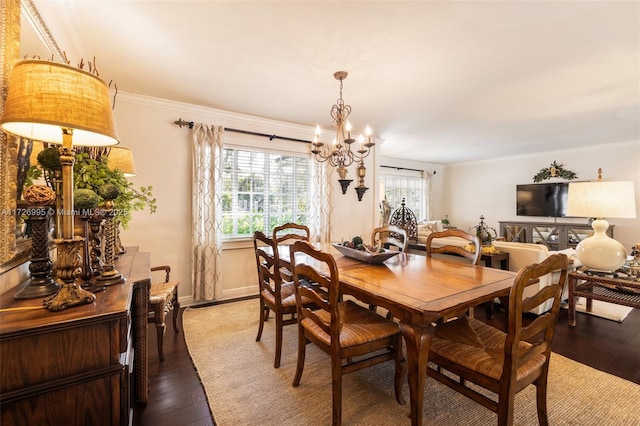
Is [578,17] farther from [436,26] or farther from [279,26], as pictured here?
[279,26]

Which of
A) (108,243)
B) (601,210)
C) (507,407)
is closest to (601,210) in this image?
(601,210)

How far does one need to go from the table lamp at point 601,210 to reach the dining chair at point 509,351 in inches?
73.4

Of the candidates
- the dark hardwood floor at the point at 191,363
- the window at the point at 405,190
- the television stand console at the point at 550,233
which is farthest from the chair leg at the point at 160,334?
the television stand console at the point at 550,233

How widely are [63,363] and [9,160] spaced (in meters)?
0.82

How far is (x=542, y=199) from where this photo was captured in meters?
5.96

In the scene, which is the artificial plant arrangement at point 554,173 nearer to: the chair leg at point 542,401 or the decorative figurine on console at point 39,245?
the chair leg at point 542,401

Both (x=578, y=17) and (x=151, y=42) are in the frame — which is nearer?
(x=578, y=17)

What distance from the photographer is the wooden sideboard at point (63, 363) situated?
826mm

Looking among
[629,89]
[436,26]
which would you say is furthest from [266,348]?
[629,89]

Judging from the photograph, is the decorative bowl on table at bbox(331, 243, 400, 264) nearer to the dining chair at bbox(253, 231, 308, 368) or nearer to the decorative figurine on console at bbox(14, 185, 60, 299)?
the dining chair at bbox(253, 231, 308, 368)

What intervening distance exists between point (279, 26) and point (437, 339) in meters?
2.22

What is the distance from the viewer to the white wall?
5.03m

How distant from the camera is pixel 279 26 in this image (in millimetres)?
1900

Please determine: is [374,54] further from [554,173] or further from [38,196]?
[554,173]
